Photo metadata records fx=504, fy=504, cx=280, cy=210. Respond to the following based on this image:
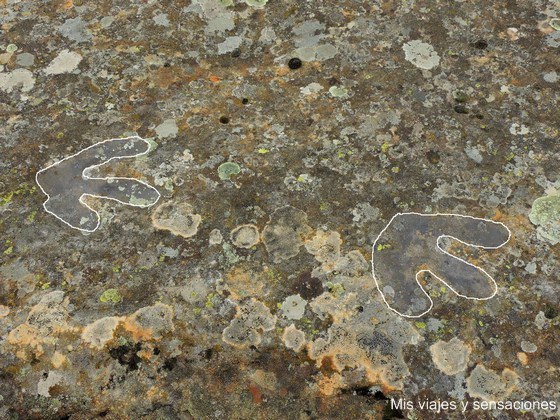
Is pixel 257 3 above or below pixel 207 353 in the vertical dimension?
above

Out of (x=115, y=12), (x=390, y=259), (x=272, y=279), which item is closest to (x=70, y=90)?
(x=115, y=12)

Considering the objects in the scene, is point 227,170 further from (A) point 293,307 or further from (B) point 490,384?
(B) point 490,384

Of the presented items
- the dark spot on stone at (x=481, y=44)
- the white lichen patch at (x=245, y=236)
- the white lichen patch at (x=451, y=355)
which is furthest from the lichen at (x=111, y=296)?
the dark spot on stone at (x=481, y=44)

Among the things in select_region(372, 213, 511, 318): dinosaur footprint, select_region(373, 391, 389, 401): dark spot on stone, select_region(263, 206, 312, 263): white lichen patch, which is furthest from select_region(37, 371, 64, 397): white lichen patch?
select_region(372, 213, 511, 318): dinosaur footprint

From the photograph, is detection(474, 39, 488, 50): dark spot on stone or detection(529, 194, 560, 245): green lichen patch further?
detection(474, 39, 488, 50): dark spot on stone

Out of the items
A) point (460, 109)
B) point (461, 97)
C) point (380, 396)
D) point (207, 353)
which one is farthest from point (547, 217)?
point (207, 353)

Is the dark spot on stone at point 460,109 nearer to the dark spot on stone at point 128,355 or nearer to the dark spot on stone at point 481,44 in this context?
the dark spot on stone at point 481,44

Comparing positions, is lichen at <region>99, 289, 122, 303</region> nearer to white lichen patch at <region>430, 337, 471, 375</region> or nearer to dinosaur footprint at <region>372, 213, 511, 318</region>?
dinosaur footprint at <region>372, 213, 511, 318</region>
